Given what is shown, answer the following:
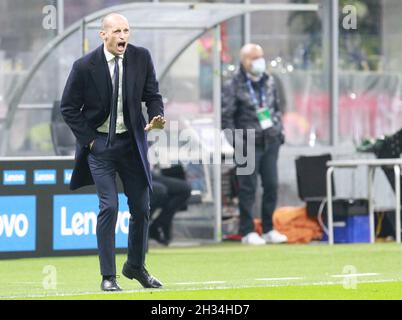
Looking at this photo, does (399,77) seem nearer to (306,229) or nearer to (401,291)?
(306,229)

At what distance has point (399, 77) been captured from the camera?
70.7 ft

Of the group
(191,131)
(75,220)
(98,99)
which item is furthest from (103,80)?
(191,131)

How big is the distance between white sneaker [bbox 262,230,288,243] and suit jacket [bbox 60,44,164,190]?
7.11 metres

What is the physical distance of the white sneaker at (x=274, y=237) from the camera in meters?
18.3

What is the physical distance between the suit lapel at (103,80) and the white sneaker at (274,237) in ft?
24.2

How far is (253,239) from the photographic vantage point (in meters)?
18.2

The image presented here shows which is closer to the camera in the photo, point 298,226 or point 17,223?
point 17,223

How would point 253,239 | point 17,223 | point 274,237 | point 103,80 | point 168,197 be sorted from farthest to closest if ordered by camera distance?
point 274,237 → point 253,239 → point 168,197 → point 17,223 → point 103,80

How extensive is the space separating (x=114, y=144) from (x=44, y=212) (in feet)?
15.9

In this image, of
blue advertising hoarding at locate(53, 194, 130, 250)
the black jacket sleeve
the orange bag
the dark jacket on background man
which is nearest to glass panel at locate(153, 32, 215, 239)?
the dark jacket on background man

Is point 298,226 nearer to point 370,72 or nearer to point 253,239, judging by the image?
point 253,239

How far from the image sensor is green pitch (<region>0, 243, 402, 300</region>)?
11.1 meters

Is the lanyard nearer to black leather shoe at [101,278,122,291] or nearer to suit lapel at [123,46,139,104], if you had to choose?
suit lapel at [123,46,139,104]
